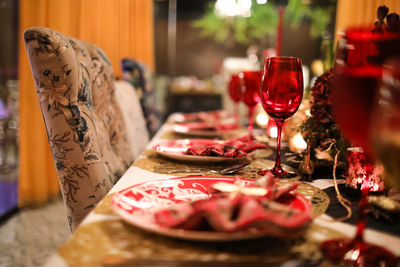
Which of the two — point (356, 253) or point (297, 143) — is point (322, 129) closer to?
point (297, 143)

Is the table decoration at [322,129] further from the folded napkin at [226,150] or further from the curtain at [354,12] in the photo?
the curtain at [354,12]

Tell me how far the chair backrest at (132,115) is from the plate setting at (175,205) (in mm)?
949

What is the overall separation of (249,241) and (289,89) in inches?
14.1

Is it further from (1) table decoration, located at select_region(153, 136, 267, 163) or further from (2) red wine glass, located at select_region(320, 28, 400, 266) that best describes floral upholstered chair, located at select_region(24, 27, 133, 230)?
(2) red wine glass, located at select_region(320, 28, 400, 266)

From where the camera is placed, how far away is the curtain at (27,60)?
8.34ft

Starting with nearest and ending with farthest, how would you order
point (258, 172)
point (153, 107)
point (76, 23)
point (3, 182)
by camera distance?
point (258, 172) < point (153, 107) < point (76, 23) < point (3, 182)

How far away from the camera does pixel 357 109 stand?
415 mm

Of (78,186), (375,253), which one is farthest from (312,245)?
(78,186)

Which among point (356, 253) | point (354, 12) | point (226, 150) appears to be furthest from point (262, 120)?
point (356, 253)

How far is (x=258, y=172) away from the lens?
805mm

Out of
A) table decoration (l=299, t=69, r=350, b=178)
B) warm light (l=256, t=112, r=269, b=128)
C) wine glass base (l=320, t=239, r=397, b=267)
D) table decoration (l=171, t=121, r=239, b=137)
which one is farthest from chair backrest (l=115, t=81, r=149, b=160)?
wine glass base (l=320, t=239, r=397, b=267)

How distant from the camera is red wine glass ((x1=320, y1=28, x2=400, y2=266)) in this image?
41cm

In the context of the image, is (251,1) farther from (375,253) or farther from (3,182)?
(375,253)

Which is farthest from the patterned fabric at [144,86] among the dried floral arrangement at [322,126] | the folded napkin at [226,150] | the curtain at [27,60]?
the dried floral arrangement at [322,126]
